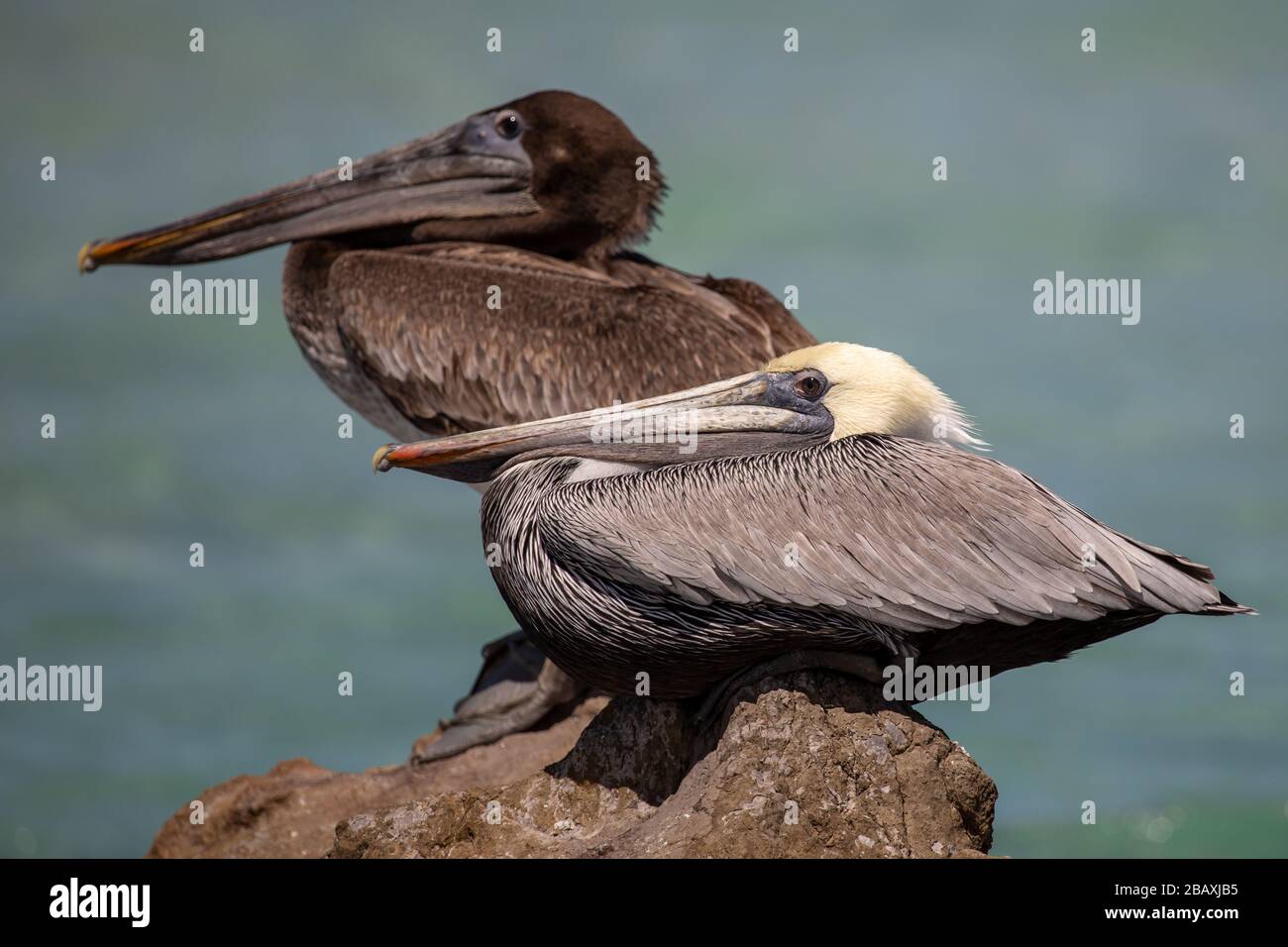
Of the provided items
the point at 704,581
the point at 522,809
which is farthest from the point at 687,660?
the point at 522,809

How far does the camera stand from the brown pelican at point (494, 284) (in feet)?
27.2

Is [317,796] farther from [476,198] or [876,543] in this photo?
[876,543]

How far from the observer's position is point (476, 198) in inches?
361

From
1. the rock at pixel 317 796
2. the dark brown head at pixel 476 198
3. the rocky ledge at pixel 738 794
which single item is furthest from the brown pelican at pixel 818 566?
the dark brown head at pixel 476 198

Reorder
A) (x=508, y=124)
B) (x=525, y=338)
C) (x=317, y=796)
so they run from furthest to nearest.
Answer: (x=508, y=124) → (x=525, y=338) → (x=317, y=796)

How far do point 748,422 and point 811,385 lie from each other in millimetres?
254

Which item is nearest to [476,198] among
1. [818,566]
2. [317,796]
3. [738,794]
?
[317,796]

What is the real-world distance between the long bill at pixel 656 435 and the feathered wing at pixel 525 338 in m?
1.93

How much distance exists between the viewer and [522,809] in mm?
5984

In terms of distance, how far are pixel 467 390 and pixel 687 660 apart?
3087mm

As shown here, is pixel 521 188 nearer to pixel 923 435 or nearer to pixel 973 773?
pixel 923 435

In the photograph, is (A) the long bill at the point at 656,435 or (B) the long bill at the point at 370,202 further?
(B) the long bill at the point at 370,202

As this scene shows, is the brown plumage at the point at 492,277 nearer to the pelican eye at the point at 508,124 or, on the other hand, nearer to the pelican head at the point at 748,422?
the pelican eye at the point at 508,124

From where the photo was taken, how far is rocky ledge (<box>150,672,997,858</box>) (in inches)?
211
